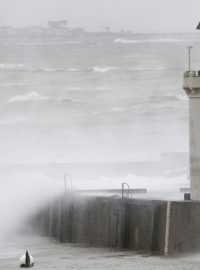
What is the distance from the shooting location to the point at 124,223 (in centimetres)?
2175

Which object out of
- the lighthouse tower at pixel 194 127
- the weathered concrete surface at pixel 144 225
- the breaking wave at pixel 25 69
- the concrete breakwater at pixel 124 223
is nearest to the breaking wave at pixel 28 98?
the breaking wave at pixel 25 69

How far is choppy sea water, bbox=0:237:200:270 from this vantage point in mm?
19344

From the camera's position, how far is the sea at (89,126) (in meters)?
25.2

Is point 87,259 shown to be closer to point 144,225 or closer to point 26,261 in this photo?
point 26,261

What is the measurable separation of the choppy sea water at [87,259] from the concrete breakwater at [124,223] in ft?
1.10

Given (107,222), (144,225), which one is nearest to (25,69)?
(107,222)

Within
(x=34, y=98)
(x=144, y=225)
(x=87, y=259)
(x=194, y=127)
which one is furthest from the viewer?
(x=34, y=98)

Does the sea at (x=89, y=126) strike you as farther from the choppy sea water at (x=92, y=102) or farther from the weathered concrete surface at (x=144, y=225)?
the weathered concrete surface at (x=144, y=225)

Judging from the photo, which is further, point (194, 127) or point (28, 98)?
point (28, 98)

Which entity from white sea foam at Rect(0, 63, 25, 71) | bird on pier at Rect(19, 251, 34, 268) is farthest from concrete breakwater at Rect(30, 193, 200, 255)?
white sea foam at Rect(0, 63, 25, 71)

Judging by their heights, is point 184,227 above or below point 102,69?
below

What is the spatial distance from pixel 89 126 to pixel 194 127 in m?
33.0

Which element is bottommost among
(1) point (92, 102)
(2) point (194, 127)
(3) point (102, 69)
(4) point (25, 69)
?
(2) point (194, 127)

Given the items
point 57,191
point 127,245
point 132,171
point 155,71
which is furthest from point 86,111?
point 127,245
